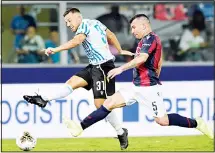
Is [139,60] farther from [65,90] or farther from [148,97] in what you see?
[65,90]

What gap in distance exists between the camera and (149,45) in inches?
481

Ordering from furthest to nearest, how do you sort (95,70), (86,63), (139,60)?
1. (86,63)
2. (95,70)
3. (139,60)

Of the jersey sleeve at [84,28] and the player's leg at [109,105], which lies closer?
the player's leg at [109,105]

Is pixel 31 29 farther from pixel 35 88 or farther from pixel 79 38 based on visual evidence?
pixel 79 38

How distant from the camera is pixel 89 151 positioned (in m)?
13.1

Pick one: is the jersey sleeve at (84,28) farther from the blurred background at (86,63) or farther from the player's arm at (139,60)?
the blurred background at (86,63)

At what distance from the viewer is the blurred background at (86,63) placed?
51.6 feet

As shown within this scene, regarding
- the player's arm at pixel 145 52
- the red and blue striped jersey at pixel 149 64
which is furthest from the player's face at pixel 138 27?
the player's arm at pixel 145 52

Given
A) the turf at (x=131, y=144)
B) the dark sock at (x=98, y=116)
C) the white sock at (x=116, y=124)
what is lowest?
the turf at (x=131, y=144)

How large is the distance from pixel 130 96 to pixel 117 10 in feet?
15.0

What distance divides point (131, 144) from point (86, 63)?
8.90 ft

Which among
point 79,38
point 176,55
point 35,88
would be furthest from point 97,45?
point 176,55

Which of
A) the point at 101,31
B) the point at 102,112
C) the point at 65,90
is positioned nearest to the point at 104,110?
the point at 102,112

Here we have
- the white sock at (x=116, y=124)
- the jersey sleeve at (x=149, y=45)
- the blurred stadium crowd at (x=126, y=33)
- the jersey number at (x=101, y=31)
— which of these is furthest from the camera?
the blurred stadium crowd at (x=126, y=33)
